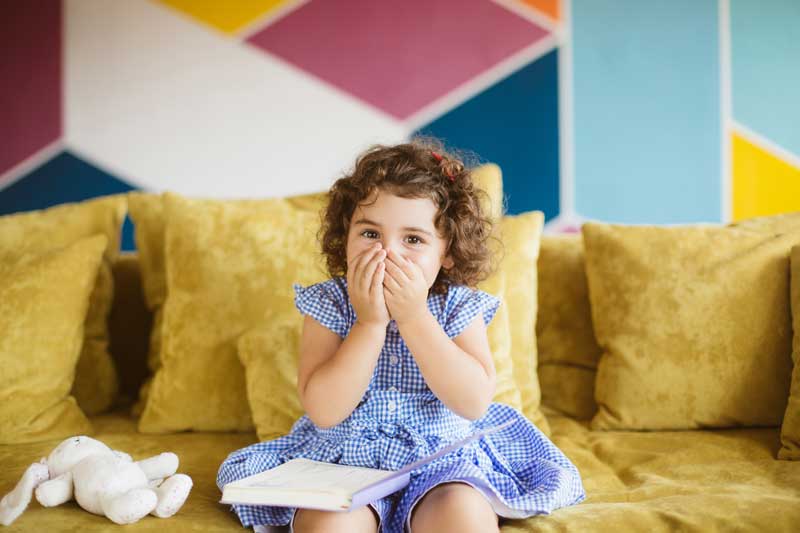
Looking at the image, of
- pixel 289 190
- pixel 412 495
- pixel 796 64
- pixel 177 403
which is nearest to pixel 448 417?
pixel 412 495

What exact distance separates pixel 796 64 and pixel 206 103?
1986 millimetres

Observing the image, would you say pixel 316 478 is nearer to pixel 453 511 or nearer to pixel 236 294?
pixel 453 511

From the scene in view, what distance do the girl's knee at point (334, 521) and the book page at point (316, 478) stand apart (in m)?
0.05

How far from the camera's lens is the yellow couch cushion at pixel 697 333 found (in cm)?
164

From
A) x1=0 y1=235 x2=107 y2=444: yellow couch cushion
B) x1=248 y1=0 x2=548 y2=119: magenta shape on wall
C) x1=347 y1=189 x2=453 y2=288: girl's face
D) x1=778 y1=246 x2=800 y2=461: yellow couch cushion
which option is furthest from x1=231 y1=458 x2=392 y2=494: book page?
x1=248 y1=0 x2=548 y2=119: magenta shape on wall

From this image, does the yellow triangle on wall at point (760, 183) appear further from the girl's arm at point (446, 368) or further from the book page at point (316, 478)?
the book page at point (316, 478)

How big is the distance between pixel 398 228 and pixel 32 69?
1945 mm

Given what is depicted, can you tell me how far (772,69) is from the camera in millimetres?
2438

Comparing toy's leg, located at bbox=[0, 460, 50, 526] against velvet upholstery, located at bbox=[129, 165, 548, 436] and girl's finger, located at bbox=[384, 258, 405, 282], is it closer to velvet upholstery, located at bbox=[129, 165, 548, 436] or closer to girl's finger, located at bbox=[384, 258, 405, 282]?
velvet upholstery, located at bbox=[129, 165, 548, 436]

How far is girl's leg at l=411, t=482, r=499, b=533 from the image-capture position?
41.3 inches

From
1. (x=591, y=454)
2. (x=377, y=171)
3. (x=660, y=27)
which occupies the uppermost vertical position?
(x=660, y=27)

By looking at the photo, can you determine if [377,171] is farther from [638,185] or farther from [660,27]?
[660,27]

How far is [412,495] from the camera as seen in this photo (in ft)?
3.78

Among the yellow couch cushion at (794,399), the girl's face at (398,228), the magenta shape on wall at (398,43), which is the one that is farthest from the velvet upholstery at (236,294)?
the magenta shape on wall at (398,43)
